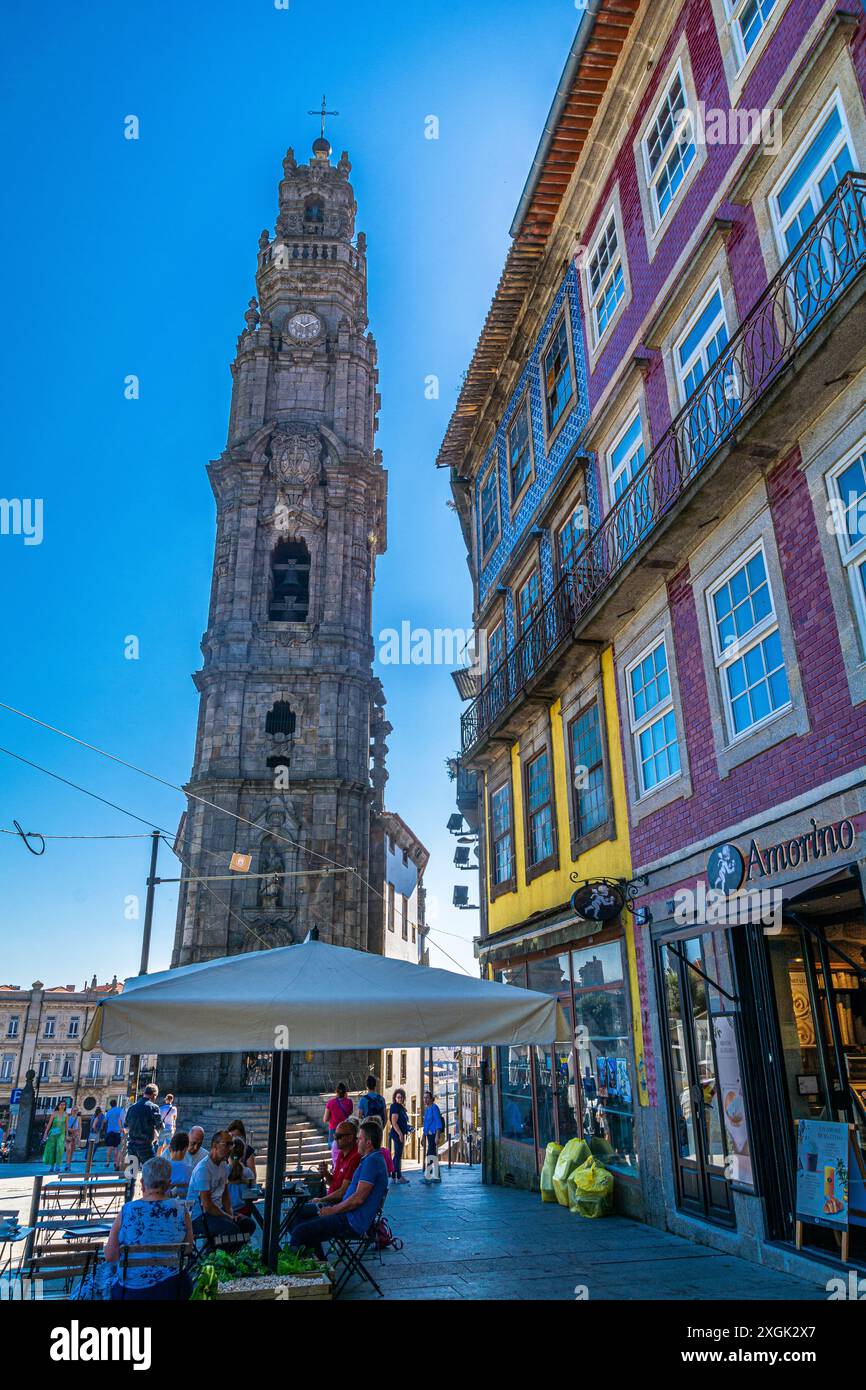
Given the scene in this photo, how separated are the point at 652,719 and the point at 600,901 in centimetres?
228

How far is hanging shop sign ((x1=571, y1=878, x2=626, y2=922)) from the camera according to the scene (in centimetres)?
1048

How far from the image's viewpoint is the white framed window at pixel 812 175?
738cm

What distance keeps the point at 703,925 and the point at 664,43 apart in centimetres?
1084

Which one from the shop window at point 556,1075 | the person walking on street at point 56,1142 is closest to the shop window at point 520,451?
the shop window at point 556,1075

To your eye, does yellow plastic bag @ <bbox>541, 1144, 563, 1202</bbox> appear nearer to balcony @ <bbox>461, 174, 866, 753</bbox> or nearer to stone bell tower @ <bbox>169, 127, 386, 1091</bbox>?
balcony @ <bbox>461, 174, 866, 753</bbox>

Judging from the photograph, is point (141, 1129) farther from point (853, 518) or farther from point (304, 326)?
point (304, 326)

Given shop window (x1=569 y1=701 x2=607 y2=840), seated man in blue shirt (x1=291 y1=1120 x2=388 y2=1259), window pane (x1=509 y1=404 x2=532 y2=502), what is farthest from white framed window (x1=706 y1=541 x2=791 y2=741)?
window pane (x1=509 y1=404 x2=532 y2=502)

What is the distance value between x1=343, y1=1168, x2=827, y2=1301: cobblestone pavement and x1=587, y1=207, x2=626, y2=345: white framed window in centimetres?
1143

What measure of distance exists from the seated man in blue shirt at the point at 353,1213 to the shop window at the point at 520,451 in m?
12.2

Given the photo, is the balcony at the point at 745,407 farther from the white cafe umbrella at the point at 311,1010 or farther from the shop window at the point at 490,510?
the shop window at the point at 490,510

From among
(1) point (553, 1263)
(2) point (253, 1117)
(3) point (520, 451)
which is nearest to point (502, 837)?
(3) point (520, 451)

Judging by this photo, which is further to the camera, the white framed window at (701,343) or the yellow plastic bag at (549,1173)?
the yellow plastic bag at (549,1173)

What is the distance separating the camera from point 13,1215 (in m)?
7.37
